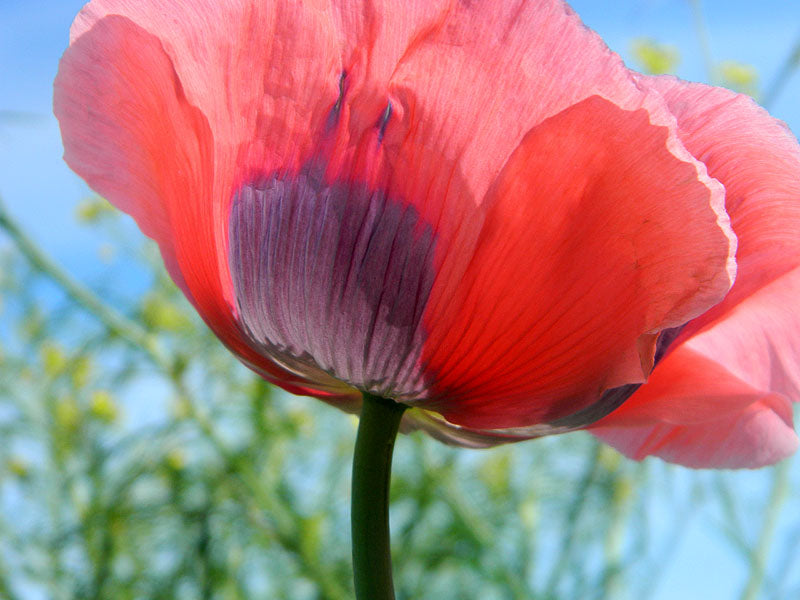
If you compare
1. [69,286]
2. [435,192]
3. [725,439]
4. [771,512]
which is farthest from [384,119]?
[771,512]

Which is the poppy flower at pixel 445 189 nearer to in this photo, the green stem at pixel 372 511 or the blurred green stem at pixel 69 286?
the green stem at pixel 372 511

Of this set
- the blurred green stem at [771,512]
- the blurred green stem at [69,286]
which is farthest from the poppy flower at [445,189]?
the blurred green stem at [771,512]

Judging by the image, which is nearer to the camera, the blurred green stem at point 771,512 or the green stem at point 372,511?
the green stem at point 372,511

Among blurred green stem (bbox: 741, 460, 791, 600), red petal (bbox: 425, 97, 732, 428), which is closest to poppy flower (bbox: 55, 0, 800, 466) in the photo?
red petal (bbox: 425, 97, 732, 428)

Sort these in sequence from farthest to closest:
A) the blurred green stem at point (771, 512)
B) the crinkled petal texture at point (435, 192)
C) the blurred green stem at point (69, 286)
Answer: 1. the blurred green stem at point (771, 512)
2. the blurred green stem at point (69, 286)
3. the crinkled petal texture at point (435, 192)

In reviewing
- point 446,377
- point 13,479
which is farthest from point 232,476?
point 446,377

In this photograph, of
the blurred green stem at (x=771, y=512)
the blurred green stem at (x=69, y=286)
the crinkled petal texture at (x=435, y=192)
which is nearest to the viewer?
the crinkled petal texture at (x=435, y=192)

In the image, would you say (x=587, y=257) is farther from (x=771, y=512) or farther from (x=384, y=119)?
(x=771, y=512)
